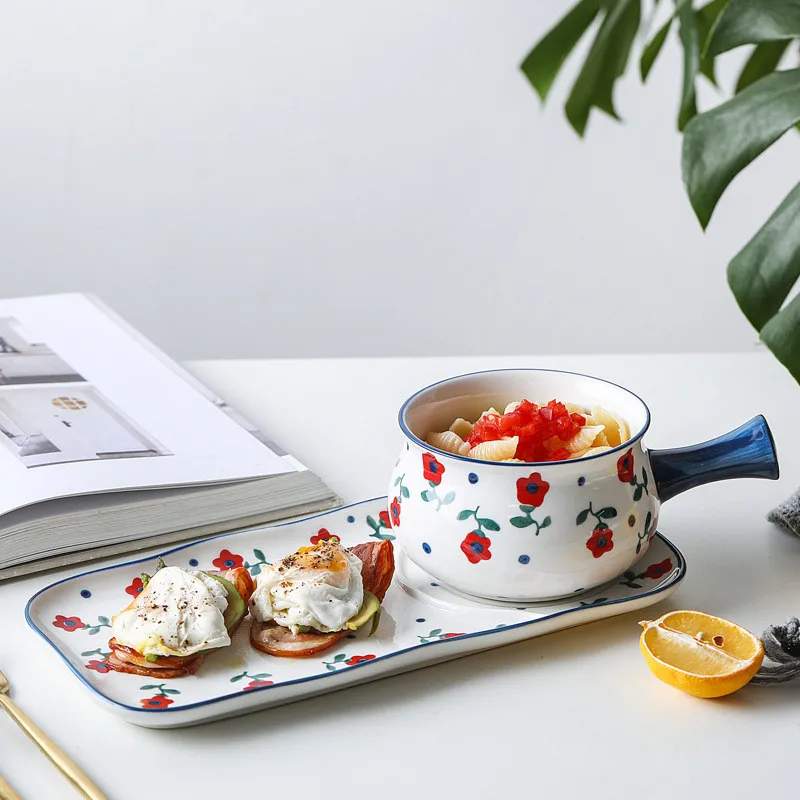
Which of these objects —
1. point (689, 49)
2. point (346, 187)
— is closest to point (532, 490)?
point (689, 49)

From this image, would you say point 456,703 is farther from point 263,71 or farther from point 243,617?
point 263,71

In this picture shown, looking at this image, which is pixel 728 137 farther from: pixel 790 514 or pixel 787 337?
pixel 790 514

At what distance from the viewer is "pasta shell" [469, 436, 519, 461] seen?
0.66 meters

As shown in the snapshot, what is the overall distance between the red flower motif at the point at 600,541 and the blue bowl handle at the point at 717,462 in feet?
0.24

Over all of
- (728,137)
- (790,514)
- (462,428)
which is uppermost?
(728,137)

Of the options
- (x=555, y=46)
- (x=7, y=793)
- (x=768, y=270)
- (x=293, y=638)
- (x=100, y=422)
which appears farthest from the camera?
(x=555, y=46)

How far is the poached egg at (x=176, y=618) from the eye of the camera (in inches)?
23.3

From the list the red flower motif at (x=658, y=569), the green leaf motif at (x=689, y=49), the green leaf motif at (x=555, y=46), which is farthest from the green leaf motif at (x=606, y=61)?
the red flower motif at (x=658, y=569)

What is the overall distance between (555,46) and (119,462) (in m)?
0.77

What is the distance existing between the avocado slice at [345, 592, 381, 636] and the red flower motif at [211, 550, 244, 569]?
127 millimetres

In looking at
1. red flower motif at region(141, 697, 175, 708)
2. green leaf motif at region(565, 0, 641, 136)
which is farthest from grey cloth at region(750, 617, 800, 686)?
green leaf motif at region(565, 0, 641, 136)

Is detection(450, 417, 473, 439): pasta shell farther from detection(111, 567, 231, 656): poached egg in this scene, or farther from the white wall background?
the white wall background

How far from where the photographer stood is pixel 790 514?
30.6 inches

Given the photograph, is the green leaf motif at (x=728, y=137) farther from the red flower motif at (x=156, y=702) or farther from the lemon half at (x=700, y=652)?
the red flower motif at (x=156, y=702)
